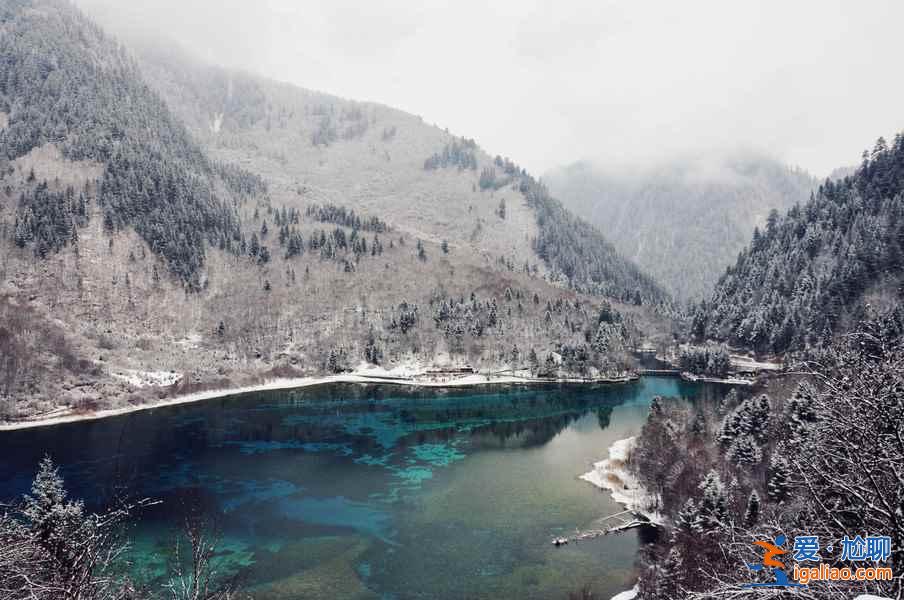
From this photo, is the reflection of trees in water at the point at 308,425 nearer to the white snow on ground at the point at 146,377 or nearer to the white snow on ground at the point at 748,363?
the white snow on ground at the point at 146,377

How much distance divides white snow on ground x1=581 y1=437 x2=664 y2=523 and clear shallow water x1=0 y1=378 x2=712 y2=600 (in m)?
2.15

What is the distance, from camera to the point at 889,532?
8.89 m

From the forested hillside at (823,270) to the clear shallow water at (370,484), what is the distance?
40776 millimetres

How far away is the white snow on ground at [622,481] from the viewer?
62.3m

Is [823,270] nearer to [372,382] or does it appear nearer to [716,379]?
[716,379]

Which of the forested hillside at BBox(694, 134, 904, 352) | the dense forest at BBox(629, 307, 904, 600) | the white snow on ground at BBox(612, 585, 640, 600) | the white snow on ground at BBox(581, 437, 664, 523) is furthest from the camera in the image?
the forested hillside at BBox(694, 134, 904, 352)

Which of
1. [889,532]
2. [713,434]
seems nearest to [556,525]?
[713,434]

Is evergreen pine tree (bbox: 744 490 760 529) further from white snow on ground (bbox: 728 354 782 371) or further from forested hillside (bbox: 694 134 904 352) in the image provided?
white snow on ground (bbox: 728 354 782 371)

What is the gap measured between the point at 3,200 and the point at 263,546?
162805 millimetres

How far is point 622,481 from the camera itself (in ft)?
233

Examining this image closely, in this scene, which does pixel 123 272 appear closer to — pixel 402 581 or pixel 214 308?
pixel 214 308

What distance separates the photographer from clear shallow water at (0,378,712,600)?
4959 centimetres

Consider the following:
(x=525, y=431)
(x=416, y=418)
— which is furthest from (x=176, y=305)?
(x=525, y=431)

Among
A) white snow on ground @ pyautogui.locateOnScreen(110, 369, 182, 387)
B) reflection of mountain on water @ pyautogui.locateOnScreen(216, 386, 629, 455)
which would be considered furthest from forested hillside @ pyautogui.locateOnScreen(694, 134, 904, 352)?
white snow on ground @ pyautogui.locateOnScreen(110, 369, 182, 387)
